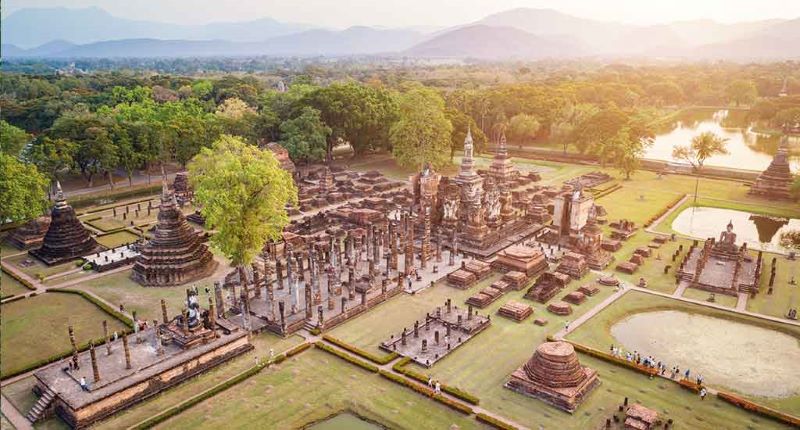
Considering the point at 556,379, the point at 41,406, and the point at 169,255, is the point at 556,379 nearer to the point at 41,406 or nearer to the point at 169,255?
the point at 41,406

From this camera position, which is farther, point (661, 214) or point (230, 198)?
point (661, 214)

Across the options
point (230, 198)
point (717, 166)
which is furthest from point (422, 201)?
point (717, 166)

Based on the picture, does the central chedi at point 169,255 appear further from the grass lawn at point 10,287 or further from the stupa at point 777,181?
the stupa at point 777,181

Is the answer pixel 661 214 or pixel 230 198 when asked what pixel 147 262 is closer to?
pixel 230 198

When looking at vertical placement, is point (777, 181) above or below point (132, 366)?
above

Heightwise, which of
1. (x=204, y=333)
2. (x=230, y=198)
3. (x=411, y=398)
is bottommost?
(x=411, y=398)

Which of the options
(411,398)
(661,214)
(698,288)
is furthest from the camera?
(661,214)

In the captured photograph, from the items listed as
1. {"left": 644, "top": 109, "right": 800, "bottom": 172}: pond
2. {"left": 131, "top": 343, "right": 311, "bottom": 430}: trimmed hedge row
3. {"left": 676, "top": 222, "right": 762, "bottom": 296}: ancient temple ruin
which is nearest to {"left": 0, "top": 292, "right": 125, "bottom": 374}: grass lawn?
{"left": 131, "top": 343, "right": 311, "bottom": 430}: trimmed hedge row

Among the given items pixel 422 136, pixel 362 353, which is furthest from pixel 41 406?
pixel 422 136
